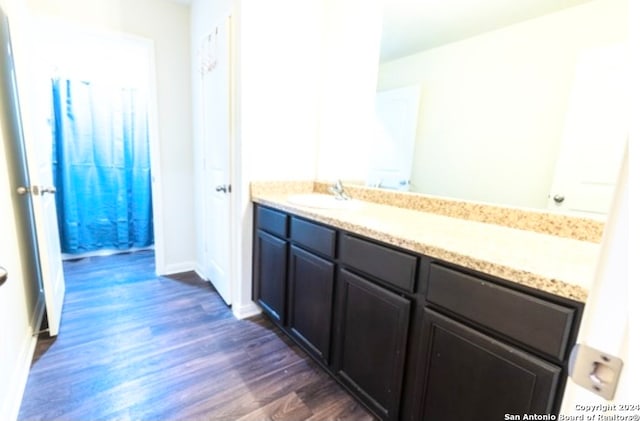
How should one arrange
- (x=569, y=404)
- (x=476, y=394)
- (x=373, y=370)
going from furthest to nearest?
(x=373, y=370) < (x=476, y=394) < (x=569, y=404)

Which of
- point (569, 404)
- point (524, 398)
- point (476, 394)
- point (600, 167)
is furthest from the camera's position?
point (600, 167)

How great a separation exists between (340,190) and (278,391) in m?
1.16

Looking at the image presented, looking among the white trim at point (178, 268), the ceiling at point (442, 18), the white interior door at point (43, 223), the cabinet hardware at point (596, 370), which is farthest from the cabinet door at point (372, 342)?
the white trim at point (178, 268)

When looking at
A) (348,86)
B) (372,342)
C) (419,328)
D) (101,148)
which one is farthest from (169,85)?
(419,328)

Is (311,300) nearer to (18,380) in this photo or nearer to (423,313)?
(423,313)

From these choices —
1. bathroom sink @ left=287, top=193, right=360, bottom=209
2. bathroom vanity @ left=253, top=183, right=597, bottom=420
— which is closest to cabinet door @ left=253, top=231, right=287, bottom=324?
bathroom vanity @ left=253, top=183, right=597, bottom=420

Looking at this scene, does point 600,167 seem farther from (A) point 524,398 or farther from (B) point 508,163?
(A) point 524,398

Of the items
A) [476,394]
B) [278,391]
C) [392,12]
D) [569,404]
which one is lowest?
[278,391]

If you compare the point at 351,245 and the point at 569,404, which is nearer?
the point at 569,404

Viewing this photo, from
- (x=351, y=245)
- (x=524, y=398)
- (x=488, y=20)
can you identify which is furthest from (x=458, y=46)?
(x=524, y=398)

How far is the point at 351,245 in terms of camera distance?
1291 millimetres

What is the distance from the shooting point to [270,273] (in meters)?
1.87

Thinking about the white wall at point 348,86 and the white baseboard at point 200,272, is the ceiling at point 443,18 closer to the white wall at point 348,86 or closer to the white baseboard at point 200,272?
the white wall at point 348,86

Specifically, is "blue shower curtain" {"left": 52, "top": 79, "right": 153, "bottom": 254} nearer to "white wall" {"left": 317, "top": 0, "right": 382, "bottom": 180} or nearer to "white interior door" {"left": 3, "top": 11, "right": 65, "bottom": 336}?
"white interior door" {"left": 3, "top": 11, "right": 65, "bottom": 336}
